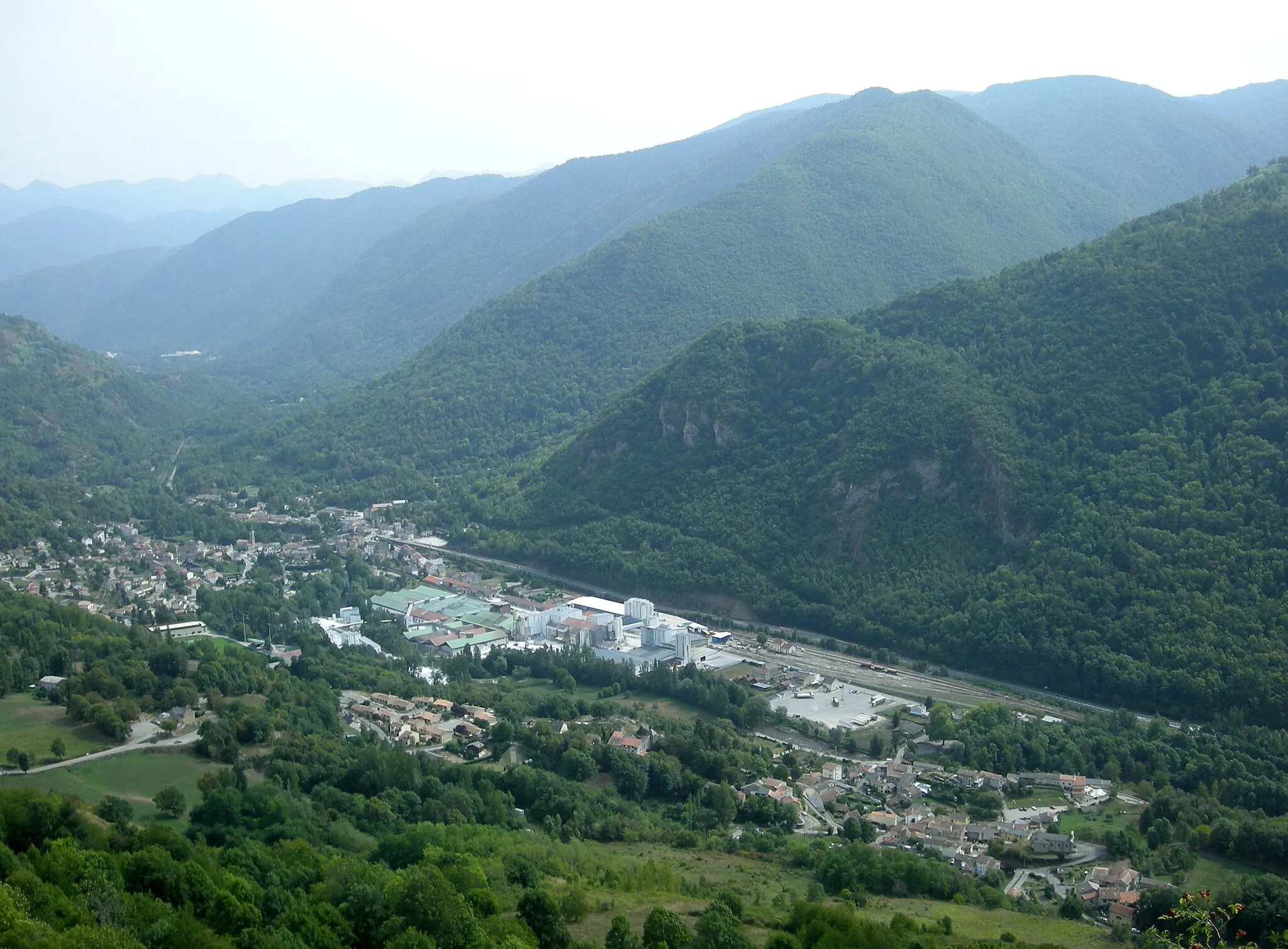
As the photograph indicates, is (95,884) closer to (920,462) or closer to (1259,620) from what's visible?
(1259,620)

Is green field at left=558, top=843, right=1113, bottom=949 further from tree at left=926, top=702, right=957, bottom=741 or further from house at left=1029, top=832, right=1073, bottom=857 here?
tree at left=926, top=702, right=957, bottom=741

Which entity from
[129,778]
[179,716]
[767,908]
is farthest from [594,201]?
[767,908]

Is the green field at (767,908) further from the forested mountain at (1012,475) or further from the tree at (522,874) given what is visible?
the forested mountain at (1012,475)

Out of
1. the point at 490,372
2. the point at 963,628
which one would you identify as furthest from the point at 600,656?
the point at 490,372

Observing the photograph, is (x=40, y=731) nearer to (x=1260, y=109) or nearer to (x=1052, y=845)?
(x=1052, y=845)

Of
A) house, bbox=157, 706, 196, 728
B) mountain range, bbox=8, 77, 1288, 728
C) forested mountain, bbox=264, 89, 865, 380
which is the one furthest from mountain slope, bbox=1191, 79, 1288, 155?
house, bbox=157, 706, 196, 728

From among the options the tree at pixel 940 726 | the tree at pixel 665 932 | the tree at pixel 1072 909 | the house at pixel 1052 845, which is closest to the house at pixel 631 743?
the tree at pixel 940 726
